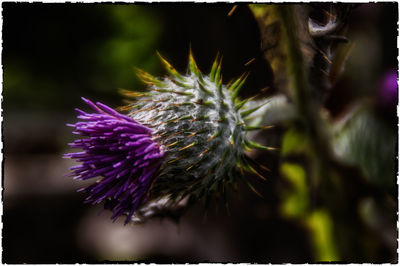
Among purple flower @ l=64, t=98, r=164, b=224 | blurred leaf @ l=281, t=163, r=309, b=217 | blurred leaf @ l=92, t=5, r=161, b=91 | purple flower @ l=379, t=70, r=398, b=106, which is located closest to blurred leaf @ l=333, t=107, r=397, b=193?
purple flower @ l=379, t=70, r=398, b=106

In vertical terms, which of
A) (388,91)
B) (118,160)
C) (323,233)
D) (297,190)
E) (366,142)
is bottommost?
(323,233)

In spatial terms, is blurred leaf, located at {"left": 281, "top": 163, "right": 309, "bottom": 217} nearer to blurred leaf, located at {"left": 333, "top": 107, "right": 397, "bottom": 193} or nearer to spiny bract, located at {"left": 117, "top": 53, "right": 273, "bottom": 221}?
blurred leaf, located at {"left": 333, "top": 107, "right": 397, "bottom": 193}

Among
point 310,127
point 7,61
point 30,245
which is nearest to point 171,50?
point 7,61

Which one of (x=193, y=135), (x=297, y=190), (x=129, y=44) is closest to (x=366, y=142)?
(x=297, y=190)

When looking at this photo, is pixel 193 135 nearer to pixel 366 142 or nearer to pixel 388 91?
pixel 366 142

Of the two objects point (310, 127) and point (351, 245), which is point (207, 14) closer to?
point (310, 127)

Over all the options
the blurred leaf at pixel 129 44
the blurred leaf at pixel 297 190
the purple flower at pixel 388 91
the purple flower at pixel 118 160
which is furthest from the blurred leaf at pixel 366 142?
the blurred leaf at pixel 129 44

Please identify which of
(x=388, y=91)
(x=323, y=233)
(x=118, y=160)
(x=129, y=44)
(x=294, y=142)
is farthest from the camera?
(x=129, y=44)
